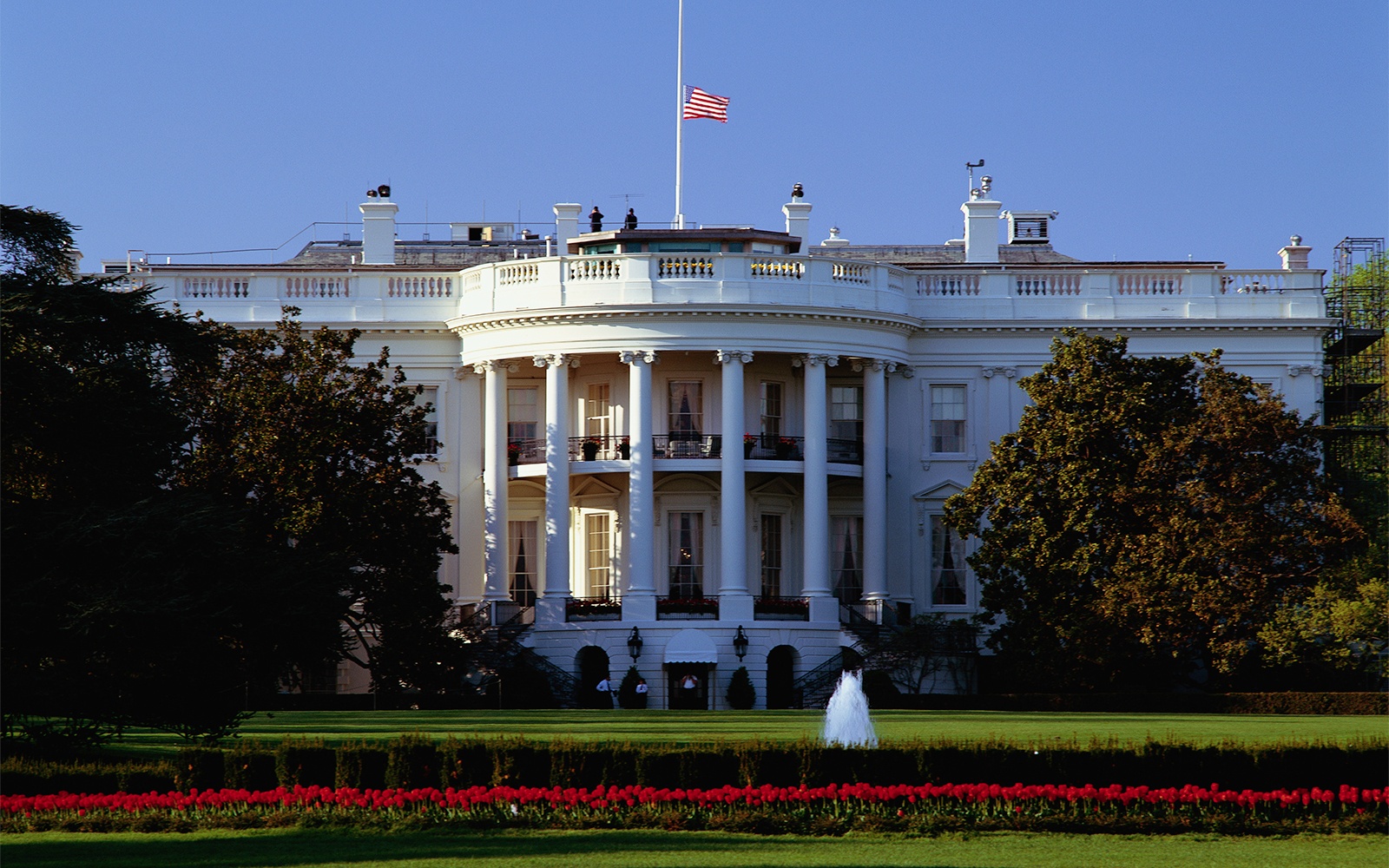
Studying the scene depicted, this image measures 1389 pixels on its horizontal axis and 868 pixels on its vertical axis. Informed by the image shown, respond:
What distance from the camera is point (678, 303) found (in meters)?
53.8

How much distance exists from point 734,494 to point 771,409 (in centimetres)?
445

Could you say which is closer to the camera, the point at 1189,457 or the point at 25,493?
the point at 25,493

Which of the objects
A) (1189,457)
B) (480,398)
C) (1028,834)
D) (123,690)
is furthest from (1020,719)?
(480,398)

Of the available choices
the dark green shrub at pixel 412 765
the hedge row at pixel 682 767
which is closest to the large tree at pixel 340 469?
the hedge row at pixel 682 767

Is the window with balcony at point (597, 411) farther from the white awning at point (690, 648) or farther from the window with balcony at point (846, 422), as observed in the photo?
the white awning at point (690, 648)

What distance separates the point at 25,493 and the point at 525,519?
104ft

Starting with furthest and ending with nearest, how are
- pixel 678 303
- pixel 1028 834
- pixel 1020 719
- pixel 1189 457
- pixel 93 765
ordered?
pixel 678 303 → pixel 1189 457 → pixel 1020 719 → pixel 93 765 → pixel 1028 834

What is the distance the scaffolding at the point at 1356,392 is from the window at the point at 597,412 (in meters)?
19.8

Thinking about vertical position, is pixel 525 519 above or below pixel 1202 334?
below

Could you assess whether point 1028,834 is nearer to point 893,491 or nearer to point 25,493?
point 25,493

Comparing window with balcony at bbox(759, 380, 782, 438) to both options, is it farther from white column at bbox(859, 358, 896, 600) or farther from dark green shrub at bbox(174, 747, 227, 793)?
dark green shrub at bbox(174, 747, 227, 793)

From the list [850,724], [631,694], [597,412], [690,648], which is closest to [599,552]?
[597,412]

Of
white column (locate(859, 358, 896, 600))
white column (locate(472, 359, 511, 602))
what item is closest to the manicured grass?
white column (locate(859, 358, 896, 600))

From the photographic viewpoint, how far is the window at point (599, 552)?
5688 cm
